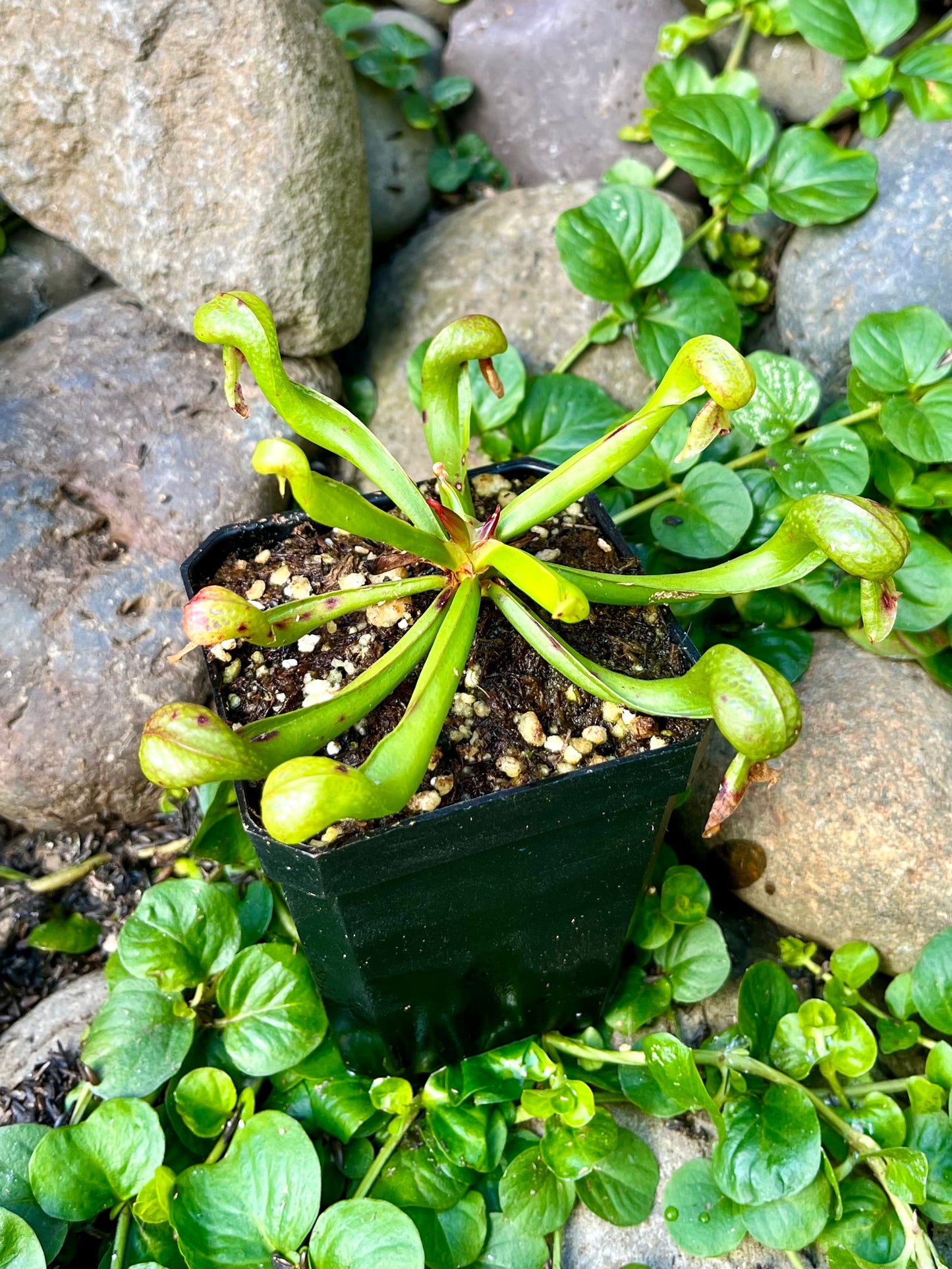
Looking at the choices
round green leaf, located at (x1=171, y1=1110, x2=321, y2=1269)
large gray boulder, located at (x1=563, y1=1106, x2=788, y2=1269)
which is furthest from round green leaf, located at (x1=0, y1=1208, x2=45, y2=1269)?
large gray boulder, located at (x1=563, y1=1106, x2=788, y2=1269)

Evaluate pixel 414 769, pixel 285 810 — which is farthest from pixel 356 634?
pixel 285 810

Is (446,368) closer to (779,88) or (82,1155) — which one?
(82,1155)

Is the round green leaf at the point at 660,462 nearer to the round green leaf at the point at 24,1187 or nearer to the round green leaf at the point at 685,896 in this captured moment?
the round green leaf at the point at 685,896

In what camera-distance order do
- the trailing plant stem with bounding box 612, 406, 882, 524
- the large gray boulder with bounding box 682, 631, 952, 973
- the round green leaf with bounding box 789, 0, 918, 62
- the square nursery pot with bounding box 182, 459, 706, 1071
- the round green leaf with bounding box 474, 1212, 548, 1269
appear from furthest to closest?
1. the round green leaf with bounding box 789, 0, 918, 62
2. the trailing plant stem with bounding box 612, 406, 882, 524
3. the large gray boulder with bounding box 682, 631, 952, 973
4. the round green leaf with bounding box 474, 1212, 548, 1269
5. the square nursery pot with bounding box 182, 459, 706, 1071

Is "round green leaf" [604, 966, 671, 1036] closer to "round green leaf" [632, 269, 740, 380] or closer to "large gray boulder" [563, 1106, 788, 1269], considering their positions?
"large gray boulder" [563, 1106, 788, 1269]

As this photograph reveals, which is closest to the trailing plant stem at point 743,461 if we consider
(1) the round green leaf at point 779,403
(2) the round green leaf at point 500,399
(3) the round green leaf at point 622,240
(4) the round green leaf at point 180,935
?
(1) the round green leaf at point 779,403

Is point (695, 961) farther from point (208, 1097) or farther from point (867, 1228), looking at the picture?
point (208, 1097)

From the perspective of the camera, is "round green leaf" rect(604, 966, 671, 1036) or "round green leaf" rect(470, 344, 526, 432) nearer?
"round green leaf" rect(604, 966, 671, 1036)
